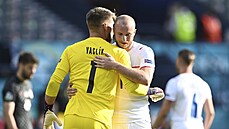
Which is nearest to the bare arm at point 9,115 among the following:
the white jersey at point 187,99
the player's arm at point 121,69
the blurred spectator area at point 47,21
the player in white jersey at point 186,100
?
the player in white jersey at point 186,100

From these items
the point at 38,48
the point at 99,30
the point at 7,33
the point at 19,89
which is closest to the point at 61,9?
the point at 7,33

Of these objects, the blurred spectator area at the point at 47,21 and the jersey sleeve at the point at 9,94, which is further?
the blurred spectator area at the point at 47,21

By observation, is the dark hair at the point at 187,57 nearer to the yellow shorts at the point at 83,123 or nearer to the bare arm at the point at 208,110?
the bare arm at the point at 208,110

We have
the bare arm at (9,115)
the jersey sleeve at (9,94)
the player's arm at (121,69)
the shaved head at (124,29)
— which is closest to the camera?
the player's arm at (121,69)

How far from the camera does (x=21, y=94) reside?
10.7m

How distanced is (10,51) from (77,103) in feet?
35.9

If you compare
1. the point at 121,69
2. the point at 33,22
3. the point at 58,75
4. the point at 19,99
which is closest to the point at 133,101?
the point at 121,69

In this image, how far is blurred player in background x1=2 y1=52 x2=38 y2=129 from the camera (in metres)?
10.6

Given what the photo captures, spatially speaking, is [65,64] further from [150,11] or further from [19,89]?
[150,11]

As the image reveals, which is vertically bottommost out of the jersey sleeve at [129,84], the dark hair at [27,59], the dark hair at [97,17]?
the jersey sleeve at [129,84]

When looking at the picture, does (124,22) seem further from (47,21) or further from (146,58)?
(47,21)

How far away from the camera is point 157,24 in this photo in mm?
24984

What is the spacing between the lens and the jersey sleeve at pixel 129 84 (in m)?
7.97

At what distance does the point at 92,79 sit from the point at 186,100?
Answer: 3.04m
